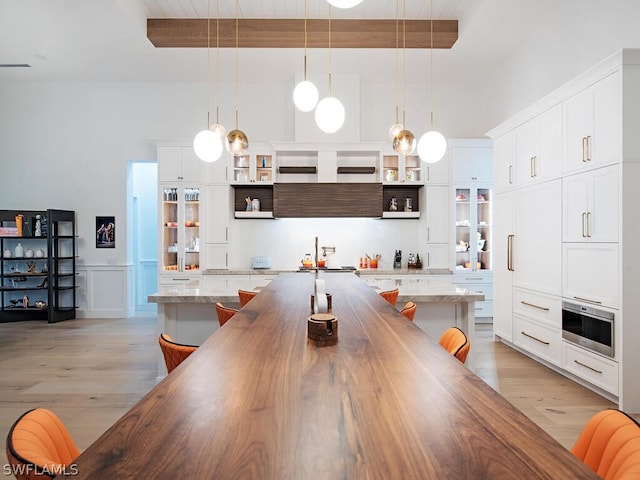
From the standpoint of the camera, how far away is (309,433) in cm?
73

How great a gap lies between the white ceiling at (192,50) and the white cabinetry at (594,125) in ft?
5.84

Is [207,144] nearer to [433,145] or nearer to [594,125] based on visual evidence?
[433,145]

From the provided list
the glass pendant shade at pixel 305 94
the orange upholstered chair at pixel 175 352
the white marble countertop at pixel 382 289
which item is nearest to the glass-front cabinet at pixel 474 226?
the white marble countertop at pixel 382 289

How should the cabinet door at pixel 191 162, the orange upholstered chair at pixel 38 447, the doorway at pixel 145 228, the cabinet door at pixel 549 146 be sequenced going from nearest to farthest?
the orange upholstered chair at pixel 38 447
the cabinet door at pixel 549 146
the cabinet door at pixel 191 162
the doorway at pixel 145 228

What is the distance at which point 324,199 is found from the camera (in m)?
6.02

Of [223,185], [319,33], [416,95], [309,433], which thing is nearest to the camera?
[309,433]

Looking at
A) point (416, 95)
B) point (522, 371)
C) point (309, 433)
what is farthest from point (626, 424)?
point (416, 95)

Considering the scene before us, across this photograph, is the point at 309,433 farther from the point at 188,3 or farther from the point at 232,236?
the point at 232,236

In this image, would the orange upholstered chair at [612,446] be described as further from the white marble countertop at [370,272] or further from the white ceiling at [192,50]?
the white marble countertop at [370,272]

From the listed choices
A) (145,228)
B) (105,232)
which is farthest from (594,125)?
(145,228)

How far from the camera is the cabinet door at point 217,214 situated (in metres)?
6.03

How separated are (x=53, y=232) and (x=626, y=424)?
721cm

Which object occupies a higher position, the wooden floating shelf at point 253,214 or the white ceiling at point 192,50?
the white ceiling at point 192,50

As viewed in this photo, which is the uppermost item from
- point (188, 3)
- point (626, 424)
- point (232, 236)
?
point (188, 3)
